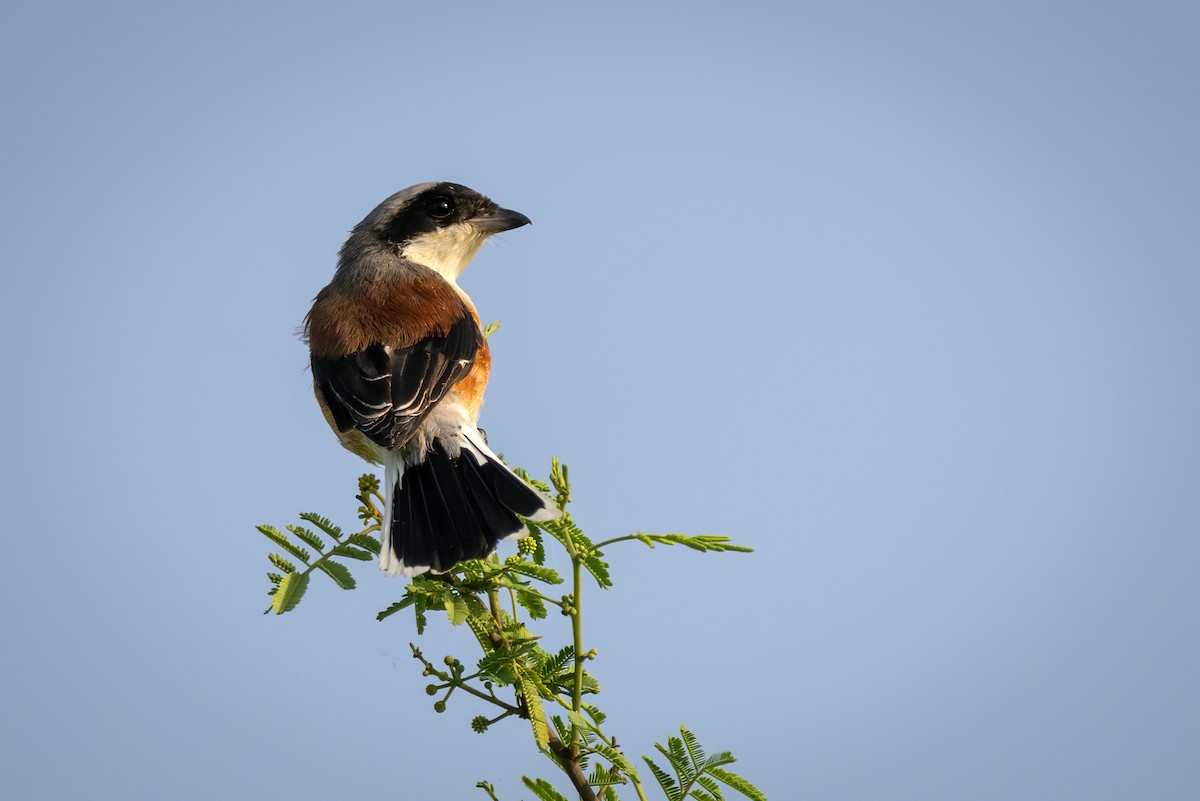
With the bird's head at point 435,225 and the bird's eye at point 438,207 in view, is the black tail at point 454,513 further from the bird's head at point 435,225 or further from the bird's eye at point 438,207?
the bird's eye at point 438,207

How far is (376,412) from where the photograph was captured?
13.6 ft

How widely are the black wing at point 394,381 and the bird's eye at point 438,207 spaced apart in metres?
1.15

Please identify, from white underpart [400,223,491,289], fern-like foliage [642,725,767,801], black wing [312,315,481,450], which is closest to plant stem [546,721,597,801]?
fern-like foliage [642,725,767,801]

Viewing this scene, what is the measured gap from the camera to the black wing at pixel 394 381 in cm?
414

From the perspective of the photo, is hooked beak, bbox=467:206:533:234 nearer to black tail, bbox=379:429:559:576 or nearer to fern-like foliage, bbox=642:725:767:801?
black tail, bbox=379:429:559:576

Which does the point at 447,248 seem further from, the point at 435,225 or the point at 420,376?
the point at 420,376

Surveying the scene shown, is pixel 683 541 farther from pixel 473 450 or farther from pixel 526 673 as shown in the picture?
pixel 473 450

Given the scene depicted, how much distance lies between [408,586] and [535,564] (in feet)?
1.16

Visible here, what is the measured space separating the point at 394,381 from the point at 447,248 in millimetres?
1456

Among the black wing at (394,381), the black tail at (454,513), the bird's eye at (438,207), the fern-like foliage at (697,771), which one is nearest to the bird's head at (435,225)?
the bird's eye at (438,207)

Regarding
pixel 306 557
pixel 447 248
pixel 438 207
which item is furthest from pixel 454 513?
pixel 438 207

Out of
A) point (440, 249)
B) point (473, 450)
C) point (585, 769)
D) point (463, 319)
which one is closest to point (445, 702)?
point (585, 769)

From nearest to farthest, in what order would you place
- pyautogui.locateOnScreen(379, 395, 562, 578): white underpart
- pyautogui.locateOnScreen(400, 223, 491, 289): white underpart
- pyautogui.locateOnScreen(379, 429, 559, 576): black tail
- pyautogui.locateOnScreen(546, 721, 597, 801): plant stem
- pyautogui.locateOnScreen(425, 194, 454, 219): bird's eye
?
pyautogui.locateOnScreen(546, 721, 597, 801): plant stem → pyautogui.locateOnScreen(379, 429, 559, 576): black tail → pyautogui.locateOnScreen(379, 395, 562, 578): white underpart → pyautogui.locateOnScreen(400, 223, 491, 289): white underpart → pyautogui.locateOnScreen(425, 194, 454, 219): bird's eye

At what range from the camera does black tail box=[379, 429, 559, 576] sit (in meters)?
3.26
